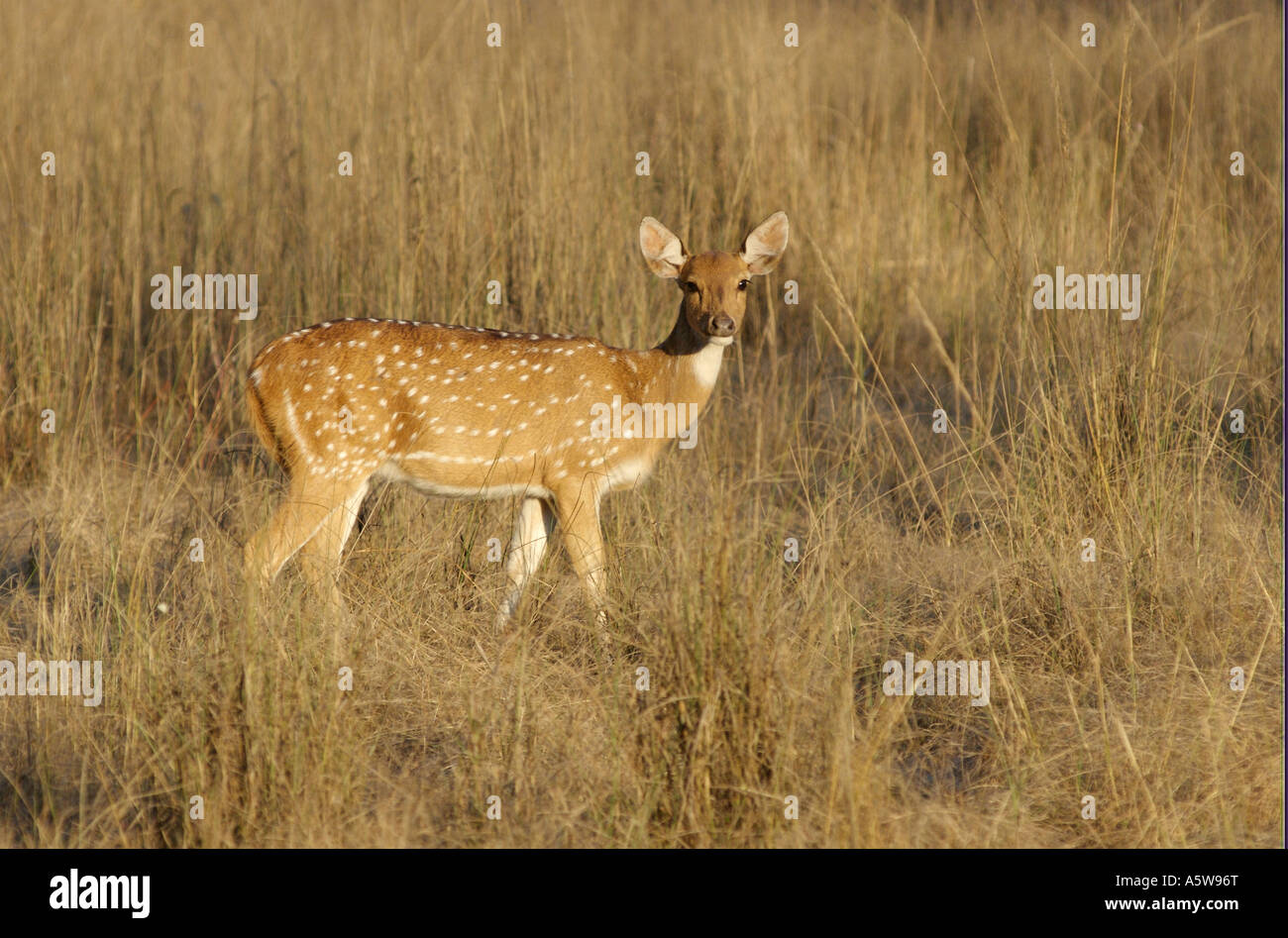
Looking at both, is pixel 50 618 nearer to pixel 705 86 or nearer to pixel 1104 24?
pixel 705 86

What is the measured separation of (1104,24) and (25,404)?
684 centimetres

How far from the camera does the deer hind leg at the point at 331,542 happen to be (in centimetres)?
506

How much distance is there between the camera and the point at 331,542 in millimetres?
5234

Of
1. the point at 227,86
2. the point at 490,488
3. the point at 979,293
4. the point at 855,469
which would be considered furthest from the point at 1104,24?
the point at 490,488

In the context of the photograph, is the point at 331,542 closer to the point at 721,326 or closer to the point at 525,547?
the point at 525,547

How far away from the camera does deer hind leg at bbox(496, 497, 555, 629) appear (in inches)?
213

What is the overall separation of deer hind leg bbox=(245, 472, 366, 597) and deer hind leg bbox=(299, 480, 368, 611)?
20 mm

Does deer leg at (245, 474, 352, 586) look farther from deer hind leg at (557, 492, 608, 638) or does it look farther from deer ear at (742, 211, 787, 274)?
deer ear at (742, 211, 787, 274)

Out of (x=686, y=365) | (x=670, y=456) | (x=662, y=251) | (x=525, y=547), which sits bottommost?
(x=525, y=547)

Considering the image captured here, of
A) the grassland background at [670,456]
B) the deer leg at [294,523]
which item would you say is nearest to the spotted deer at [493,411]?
the deer leg at [294,523]

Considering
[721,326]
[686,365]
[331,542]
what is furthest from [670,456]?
[331,542]

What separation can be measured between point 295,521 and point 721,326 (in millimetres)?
1625

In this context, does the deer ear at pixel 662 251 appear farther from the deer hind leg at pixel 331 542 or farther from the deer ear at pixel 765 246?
the deer hind leg at pixel 331 542

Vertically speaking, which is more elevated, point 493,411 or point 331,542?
point 493,411
